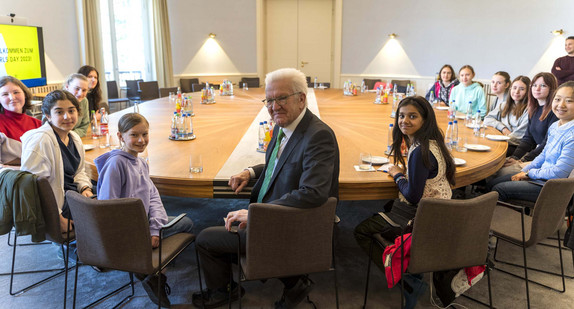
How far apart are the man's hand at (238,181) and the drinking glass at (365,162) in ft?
2.31

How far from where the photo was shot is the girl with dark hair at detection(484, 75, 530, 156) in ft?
13.2

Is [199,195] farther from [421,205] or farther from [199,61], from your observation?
[199,61]

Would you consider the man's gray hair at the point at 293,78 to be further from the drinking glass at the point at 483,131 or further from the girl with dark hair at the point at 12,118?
the drinking glass at the point at 483,131

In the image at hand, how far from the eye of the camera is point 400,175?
7.66 ft

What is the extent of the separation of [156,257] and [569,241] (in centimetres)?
230

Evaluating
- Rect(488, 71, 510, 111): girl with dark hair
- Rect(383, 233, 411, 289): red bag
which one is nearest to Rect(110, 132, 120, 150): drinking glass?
Rect(383, 233, 411, 289): red bag

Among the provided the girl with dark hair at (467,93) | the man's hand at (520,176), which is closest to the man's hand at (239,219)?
the man's hand at (520,176)

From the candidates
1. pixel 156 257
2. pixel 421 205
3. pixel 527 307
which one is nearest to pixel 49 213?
pixel 156 257

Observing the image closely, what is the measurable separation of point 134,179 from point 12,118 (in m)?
1.54

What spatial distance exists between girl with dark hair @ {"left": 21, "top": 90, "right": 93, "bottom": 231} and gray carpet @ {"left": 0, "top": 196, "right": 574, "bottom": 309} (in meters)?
0.48

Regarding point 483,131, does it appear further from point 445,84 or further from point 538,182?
Answer: point 445,84

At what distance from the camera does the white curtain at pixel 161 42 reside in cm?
920

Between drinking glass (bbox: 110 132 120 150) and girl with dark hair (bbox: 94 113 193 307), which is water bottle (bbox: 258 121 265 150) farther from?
drinking glass (bbox: 110 132 120 150)

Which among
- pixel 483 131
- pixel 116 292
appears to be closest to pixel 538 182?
pixel 483 131
